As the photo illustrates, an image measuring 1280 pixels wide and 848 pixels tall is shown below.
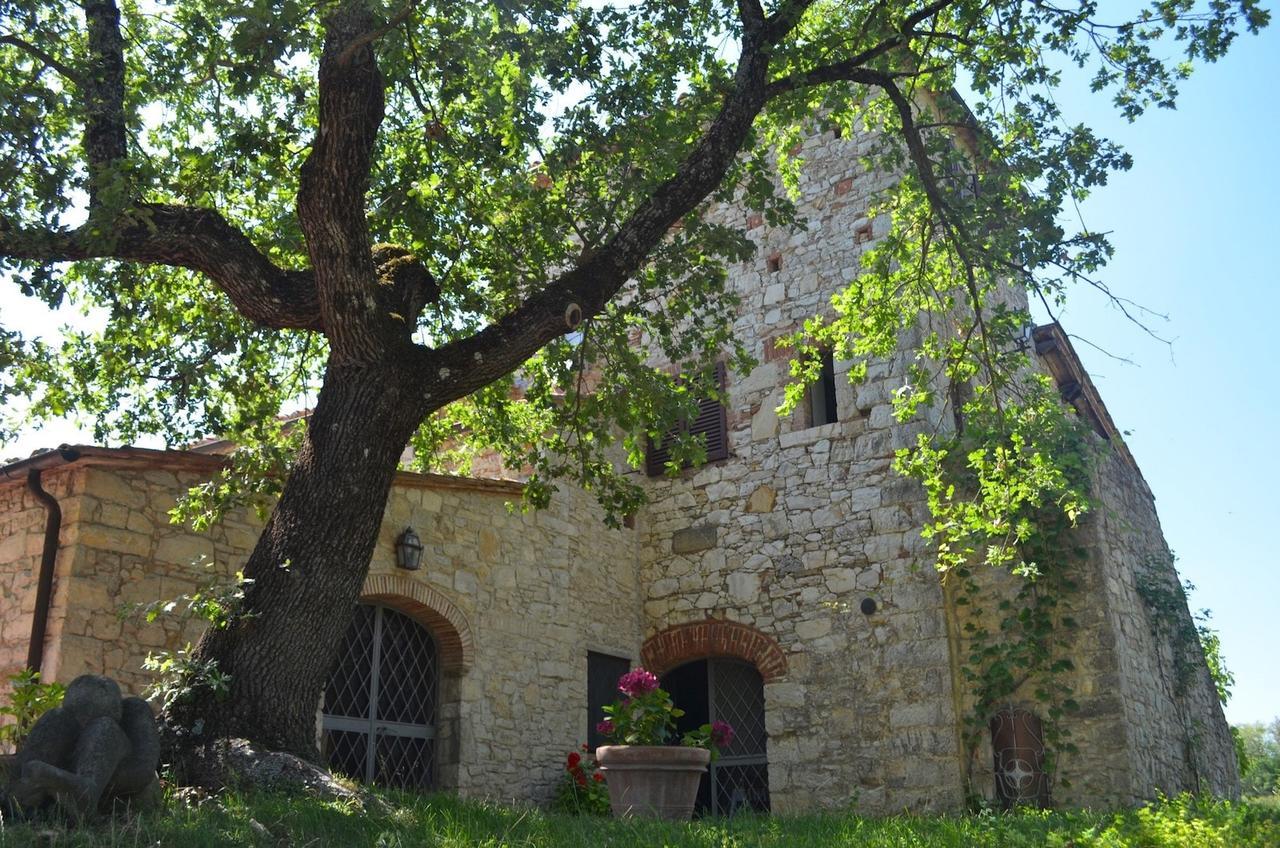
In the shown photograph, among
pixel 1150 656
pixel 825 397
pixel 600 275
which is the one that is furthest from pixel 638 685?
pixel 1150 656

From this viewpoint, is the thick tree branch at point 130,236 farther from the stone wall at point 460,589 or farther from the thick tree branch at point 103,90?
the stone wall at point 460,589

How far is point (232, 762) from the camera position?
579 centimetres

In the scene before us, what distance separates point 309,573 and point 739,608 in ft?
20.1

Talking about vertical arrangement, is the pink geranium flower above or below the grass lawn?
above

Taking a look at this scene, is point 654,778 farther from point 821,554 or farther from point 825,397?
point 825,397

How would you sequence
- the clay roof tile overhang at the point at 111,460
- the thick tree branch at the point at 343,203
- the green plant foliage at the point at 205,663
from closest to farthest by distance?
the green plant foliage at the point at 205,663
the thick tree branch at the point at 343,203
the clay roof tile overhang at the point at 111,460

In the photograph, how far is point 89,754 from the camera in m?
4.84

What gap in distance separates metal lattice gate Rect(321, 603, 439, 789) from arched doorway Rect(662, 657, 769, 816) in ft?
9.42

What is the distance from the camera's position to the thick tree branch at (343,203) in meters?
6.47

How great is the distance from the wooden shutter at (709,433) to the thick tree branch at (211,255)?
5.74 meters

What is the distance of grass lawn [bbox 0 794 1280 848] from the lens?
482 centimetres

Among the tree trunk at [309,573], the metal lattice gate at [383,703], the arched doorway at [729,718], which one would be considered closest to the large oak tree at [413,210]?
the tree trunk at [309,573]

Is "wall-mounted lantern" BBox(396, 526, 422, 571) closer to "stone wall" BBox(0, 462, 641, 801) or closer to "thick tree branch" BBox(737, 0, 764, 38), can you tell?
"stone wall" BBox(0, 462, 641, 801)

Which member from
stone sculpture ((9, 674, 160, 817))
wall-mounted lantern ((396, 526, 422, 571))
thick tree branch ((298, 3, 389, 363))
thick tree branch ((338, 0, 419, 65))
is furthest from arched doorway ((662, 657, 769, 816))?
thick tree branch ((338, 0, 419, 65))
